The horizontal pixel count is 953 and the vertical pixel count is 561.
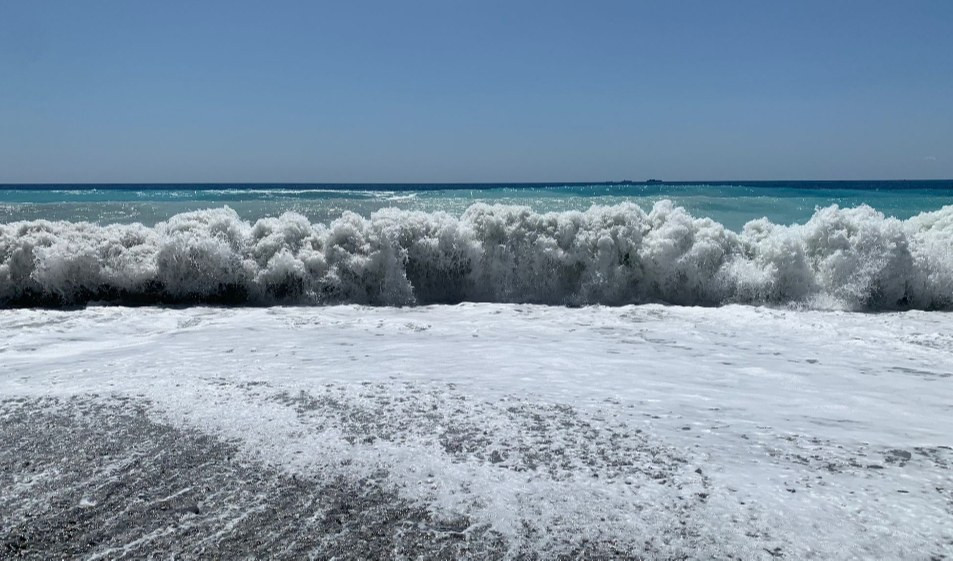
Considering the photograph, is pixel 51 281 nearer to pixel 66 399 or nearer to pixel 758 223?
pixel 66 399

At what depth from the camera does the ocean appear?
2264 millimetres

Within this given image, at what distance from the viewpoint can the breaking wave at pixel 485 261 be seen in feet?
23.5

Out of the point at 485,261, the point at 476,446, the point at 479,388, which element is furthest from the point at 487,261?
the point at 476,446

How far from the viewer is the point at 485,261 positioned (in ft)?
25.8

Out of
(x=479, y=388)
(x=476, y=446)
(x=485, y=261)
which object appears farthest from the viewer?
(x=485, y=261)

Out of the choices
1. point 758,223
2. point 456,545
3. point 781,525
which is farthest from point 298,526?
point 758,223

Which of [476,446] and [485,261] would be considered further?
[485,261]

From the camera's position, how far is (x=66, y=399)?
3.54 meters

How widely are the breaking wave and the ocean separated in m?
0.03

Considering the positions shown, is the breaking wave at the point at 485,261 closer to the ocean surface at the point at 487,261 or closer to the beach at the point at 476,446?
the ocean surface at the point at 487,261

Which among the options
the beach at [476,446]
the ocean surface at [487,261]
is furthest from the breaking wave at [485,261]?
the beach at [476,446]

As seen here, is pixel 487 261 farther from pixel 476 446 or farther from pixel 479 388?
pixel 476 446

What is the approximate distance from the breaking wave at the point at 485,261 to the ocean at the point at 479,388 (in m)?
0.03

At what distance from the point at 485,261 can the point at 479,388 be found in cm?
413
